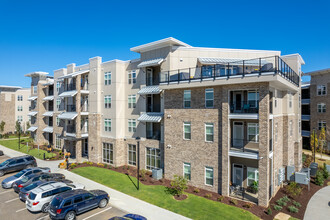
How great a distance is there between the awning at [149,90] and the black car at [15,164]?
15894mm

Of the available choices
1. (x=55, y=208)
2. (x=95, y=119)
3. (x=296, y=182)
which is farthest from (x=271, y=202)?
(x=95, y=119)

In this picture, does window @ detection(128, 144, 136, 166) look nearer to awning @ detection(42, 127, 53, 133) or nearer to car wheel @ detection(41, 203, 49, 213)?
car wheel @ detection(41, 203, 49, 213)

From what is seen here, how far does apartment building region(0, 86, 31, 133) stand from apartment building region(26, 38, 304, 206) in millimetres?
34593

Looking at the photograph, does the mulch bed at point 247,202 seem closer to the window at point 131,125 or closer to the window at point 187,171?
the window at point 187,171

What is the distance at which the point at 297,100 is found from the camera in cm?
2450

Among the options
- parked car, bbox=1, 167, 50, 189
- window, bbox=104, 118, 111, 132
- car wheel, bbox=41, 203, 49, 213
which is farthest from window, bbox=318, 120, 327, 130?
parked car, bbox=1, 167, 50, 189

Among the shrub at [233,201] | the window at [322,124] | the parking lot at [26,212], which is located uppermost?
the window at [322,124]

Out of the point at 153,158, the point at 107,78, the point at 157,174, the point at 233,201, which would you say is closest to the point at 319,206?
the point at 233,201

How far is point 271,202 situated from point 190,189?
6523 mm

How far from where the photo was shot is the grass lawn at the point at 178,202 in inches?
572

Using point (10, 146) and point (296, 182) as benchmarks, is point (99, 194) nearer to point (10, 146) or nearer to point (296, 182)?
point (296, 182)

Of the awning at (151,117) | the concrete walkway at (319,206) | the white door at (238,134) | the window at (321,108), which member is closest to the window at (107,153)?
the awning at (151,117)

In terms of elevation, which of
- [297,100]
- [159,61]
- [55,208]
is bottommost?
[55,208]

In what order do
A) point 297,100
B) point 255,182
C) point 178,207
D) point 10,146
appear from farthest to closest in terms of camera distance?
point 10,146, point 297,100, point 255,182, point 178,207
